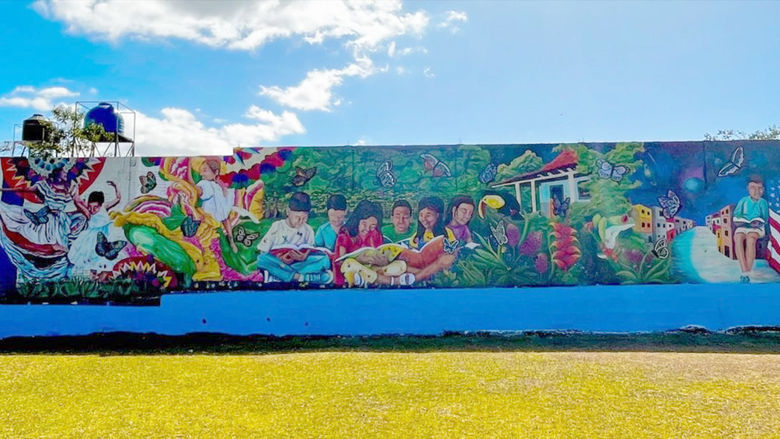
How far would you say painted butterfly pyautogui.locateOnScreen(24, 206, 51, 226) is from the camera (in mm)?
10414

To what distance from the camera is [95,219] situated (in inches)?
408

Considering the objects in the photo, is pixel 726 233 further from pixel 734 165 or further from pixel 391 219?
pixel 391 219

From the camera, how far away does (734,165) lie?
1022cm

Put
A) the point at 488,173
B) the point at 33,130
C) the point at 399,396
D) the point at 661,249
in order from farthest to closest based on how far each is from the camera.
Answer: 1. the point at 33,130
2. the point at 488,173
3. the point at 661,249
4. the point at 399,396

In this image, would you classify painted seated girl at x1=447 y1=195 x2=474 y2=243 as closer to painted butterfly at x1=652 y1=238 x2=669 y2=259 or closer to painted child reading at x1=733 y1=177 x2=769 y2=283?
painted butterfly at x1=652 y1=238 x2=669 y2=259

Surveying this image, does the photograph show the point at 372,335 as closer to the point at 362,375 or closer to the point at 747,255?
the point at 362,375

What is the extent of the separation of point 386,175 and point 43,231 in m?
7.20

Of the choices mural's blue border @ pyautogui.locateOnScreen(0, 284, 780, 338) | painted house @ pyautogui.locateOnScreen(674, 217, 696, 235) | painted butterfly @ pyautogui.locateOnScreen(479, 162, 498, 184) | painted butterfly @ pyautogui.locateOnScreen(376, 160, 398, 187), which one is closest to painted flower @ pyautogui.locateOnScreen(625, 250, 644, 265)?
mural's blue border @ pyautogui.locateOnScreen(0, 284, 780, 338)

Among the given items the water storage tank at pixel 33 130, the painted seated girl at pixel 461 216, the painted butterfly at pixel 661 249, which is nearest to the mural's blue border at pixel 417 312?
the painted butterfly at pixel 661 249

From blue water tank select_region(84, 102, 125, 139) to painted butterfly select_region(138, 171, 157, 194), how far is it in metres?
6.27

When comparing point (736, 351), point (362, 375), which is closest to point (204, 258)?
point (362, 375)

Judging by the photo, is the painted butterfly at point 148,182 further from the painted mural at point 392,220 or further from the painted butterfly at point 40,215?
the painted butterfly at point 40,215

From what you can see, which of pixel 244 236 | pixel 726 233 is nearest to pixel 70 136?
pixel 244 236

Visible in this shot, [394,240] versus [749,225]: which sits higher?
[749,225]
